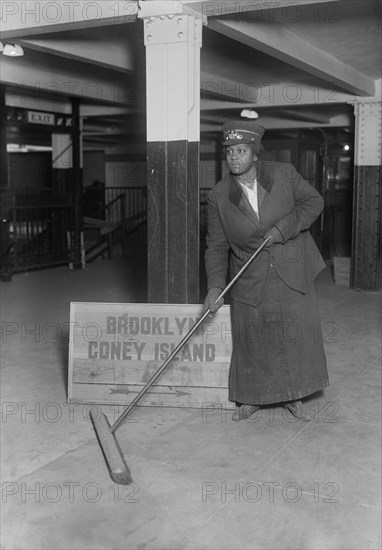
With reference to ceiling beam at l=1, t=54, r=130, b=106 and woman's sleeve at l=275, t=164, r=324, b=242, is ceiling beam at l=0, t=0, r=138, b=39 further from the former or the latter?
ceiling beam at l=1, t=54, r=130, b=106

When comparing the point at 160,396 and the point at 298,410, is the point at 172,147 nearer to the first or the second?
the point at 160,396

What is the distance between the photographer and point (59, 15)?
603 centimetres

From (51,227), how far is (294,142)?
611 centimetres

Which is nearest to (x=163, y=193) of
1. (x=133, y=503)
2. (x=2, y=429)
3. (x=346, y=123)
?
(x=2, y=429)

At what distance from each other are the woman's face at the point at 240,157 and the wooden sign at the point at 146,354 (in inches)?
41.1

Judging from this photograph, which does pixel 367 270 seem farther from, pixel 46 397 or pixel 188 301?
pixel 46 397

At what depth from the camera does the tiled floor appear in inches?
129

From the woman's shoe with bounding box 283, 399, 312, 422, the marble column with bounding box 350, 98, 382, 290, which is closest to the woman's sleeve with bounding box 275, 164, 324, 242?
the woman's shoe with bounding box 283, 399, 312, 422

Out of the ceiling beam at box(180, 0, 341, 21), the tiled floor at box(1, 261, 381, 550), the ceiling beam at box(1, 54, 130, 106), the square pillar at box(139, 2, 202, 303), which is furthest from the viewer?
the ceiling beam at box(1, 54, 130, 106)

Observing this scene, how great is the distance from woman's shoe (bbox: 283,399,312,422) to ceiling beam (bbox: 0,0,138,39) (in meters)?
3.32

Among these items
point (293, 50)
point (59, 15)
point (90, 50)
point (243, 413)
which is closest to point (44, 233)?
point (90, 50)

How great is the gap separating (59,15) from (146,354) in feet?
10.2

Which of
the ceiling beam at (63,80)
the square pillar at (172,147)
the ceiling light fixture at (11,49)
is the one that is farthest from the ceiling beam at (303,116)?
the square pillar at (172,147)

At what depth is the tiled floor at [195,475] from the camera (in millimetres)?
3287
